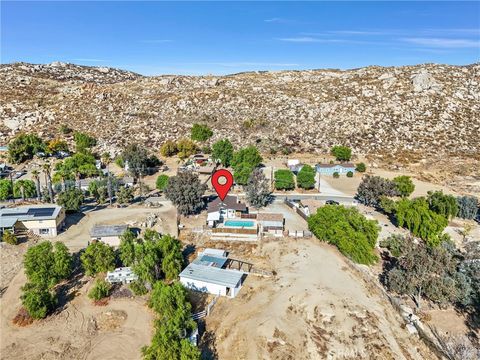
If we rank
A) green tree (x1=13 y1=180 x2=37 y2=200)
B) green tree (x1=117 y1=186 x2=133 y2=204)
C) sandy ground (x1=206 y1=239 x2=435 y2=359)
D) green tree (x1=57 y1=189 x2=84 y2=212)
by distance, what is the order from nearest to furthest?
sandy ground (x1=206 y1=239 x2=435 y2=359)
green tree (x1=57 y1=189 x2=84 y2=212)
green tree (x1=117 y1=186 x2=133 y2=204)
green tree (x1=13 y1=180 x2=37 y2=200)

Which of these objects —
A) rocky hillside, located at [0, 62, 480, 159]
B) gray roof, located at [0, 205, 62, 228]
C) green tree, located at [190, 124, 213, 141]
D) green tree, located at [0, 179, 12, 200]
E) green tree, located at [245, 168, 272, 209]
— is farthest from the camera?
rocky hillside, located at [0, 62, 480, 159]

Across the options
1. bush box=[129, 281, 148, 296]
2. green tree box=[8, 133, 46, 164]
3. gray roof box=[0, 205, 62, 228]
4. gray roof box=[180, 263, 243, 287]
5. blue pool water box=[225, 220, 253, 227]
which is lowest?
bush box=[129, 281, 148, 296]

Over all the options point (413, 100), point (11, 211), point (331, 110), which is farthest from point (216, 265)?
point (413, 100)

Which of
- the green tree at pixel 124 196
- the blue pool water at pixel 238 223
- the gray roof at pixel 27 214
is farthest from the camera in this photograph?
the green tree at pixel 124 196

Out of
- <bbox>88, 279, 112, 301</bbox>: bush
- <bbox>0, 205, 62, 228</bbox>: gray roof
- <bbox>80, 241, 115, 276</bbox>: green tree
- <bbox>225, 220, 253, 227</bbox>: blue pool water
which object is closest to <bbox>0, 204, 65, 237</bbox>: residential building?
<bbox>0, 205, 62, 228</bbox>: gray roof

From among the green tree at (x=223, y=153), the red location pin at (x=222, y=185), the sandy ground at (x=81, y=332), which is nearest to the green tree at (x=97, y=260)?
the sandy ground at (x=81, y=332)

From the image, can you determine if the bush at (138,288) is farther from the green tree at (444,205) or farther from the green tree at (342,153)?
the green tree at (342,153)

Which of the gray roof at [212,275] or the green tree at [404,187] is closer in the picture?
the gray roof at [212,275]

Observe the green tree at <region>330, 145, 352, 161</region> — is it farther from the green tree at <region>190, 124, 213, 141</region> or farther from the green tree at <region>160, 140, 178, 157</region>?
the green tree at <region>160, 140, 178, 157</region>
